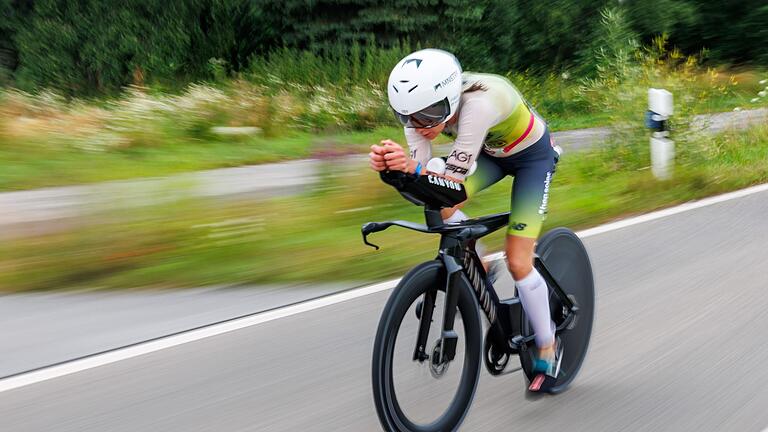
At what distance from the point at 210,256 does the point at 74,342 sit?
5.99 feet

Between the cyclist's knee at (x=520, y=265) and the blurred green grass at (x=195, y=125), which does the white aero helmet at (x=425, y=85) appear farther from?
the blurred green grass at (x=195, y=125)

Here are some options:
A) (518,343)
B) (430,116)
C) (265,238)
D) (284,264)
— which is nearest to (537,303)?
(518,343)

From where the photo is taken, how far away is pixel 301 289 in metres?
6.44

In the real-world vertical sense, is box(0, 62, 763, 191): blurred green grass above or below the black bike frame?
below

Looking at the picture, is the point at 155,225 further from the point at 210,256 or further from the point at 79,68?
the point at 79,68

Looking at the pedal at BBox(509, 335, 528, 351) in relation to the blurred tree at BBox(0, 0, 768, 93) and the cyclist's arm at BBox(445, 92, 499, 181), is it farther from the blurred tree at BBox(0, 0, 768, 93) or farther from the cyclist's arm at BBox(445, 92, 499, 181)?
the blurred tree at BBox(0, 0, 768, 93)

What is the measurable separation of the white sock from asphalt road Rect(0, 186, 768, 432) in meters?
0.37

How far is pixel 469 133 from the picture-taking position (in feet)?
12.4

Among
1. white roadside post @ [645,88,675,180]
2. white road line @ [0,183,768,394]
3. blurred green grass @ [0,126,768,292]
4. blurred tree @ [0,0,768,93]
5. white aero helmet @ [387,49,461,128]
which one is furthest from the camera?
blurred tree @ [0,0,768,93]

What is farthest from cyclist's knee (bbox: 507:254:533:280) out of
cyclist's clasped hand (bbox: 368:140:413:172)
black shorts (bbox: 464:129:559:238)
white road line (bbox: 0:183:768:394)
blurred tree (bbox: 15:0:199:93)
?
blurred tree (bbox: 15:0:199:93)

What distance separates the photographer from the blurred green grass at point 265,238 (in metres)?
6.47

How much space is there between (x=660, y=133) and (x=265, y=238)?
18.2 ft

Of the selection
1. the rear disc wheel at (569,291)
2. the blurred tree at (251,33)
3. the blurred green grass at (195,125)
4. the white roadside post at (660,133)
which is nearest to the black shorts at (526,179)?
the rear disc wheel at (569,291)

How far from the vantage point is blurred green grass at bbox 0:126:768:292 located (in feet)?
21.2
